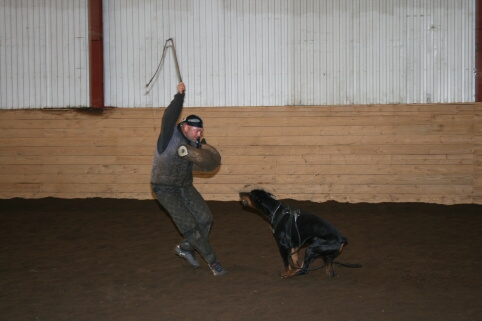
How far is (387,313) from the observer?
→ 218 inches

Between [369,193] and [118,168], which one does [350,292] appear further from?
[118,168]

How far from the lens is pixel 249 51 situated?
12.1 meters

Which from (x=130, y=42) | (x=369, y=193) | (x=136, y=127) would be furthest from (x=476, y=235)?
(x=130, y=42)

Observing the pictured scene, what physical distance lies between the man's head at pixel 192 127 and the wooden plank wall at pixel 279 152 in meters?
5.29

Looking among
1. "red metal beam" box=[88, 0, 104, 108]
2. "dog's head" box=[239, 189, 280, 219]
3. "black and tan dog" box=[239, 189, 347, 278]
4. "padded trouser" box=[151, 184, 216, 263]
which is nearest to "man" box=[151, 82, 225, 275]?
"padded trouser" box=[151, 184, 216, 263]

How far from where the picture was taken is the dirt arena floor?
5723 millimetres

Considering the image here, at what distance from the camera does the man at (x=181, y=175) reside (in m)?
6.42

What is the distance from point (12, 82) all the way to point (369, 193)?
752 centimetres

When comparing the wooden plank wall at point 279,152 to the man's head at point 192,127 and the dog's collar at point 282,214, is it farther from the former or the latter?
the man's head at point 192,127

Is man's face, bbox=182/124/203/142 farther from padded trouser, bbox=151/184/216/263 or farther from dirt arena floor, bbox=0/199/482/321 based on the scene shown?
dirt arena floor, bbox=0/199/482/321

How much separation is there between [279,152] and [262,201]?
5.10m

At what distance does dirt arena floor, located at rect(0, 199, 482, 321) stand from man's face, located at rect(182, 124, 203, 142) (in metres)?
1.59

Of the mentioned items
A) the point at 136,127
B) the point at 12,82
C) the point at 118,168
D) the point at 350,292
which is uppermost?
the point at 12,82

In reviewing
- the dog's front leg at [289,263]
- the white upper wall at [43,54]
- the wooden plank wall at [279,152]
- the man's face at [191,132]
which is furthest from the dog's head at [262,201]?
the white upper wall at [43,54]
